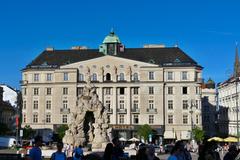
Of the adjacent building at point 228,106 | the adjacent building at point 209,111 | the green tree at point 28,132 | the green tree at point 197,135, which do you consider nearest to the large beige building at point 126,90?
the green tree at point 28,132

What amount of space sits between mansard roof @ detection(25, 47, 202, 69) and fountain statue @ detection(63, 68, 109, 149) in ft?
136

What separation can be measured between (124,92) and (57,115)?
41.4 feet

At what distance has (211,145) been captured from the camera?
1166cm

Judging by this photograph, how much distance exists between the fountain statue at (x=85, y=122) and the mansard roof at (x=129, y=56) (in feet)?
136

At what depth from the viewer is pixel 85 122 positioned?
5041 centimetres

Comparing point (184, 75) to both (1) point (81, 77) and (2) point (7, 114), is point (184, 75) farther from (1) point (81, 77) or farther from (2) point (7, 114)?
(2) point (7, 114)

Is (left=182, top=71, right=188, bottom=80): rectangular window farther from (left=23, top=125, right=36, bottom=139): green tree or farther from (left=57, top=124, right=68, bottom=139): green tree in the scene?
(left=23, top=125, right=36, bottom=139): green tree

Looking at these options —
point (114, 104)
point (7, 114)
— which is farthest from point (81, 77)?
point (7, 114)

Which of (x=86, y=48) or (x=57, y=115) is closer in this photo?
(x=57, y=115)

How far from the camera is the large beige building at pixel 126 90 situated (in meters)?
87.8

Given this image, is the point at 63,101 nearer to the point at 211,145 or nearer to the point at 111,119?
the point at 111,119

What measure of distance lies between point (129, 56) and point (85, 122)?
44.5 meters

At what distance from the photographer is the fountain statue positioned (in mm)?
48125

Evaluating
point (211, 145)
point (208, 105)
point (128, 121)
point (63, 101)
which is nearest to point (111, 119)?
point (128, 121)
